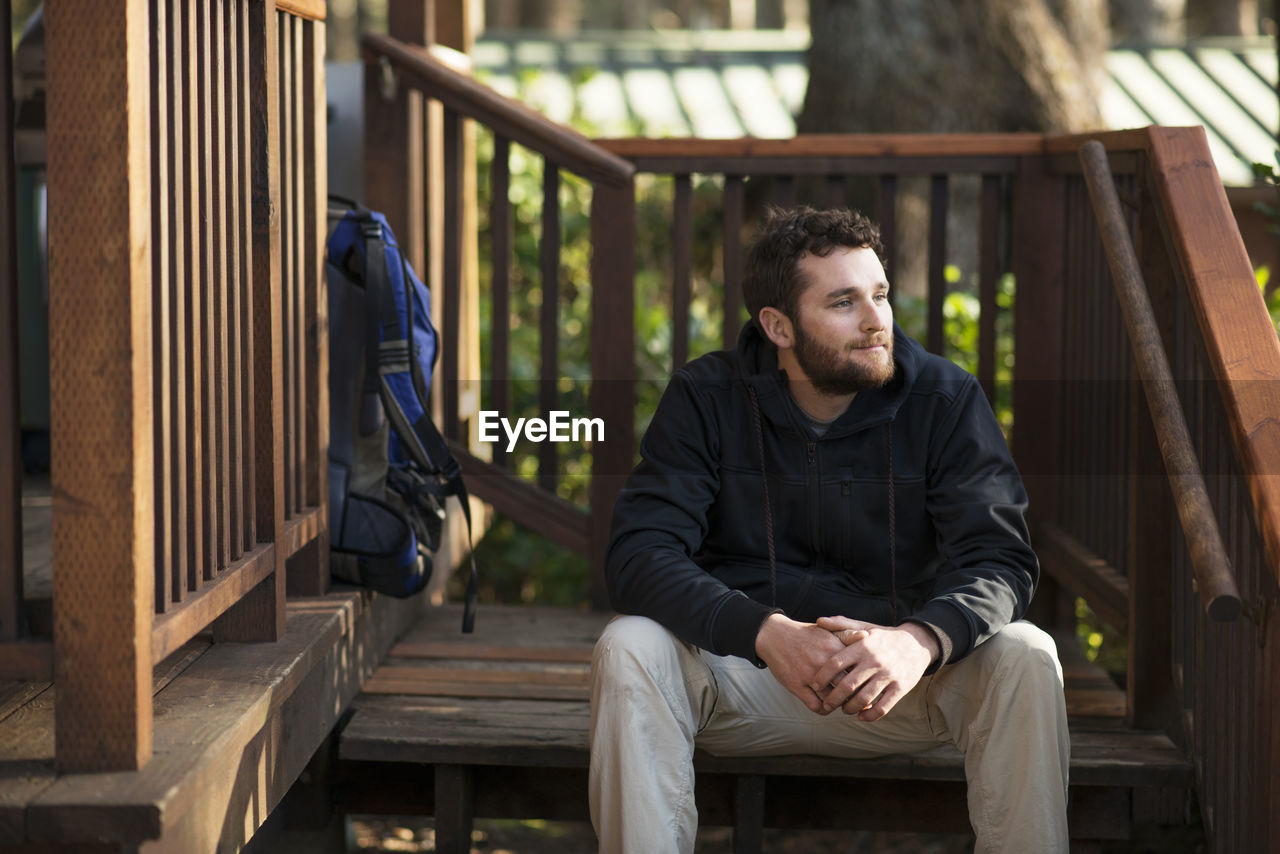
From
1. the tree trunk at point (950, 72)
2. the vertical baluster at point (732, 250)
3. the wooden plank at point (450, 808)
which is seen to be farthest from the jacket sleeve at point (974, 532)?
the tree trunk at point (950, 72)

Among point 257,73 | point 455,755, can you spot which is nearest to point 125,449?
point 257,73

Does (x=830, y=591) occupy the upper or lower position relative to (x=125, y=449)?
lower

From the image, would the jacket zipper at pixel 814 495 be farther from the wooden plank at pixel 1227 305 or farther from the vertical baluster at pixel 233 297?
the vertical baluster at pixel 233 297

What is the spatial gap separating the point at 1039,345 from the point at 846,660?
1.82 m

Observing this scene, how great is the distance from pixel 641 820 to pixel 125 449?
1012 mm

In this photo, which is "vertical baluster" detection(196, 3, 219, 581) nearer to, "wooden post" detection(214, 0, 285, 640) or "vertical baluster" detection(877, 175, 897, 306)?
"wooden post" detection(214, 0, 285, 640)

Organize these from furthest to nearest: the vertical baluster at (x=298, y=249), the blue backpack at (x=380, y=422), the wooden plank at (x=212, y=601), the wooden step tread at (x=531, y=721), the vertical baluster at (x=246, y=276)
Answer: the blue backpack at (x=380, y=422) < the vertical baluster at (x=298, y=249) < the wooden step tread at (x=531, y=721) < the vertical baluster at (x=246, y=276) < the wooden plank at (x=212, y=601)

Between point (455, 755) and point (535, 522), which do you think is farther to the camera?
point (535, 522)

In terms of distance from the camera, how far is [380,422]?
3.16 metres

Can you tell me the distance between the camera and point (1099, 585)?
3160 millimetres

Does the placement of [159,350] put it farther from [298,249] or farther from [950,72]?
[950,72]

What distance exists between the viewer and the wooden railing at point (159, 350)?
1.73 m

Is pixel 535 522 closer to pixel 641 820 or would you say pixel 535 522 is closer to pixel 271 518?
pixel 271 518

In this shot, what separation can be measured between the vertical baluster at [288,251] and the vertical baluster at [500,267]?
100 centimetres
